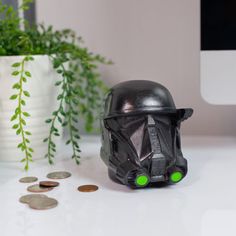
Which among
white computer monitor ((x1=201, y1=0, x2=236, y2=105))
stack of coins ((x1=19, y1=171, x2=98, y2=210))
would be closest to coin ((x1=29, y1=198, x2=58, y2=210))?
stack of coins ((x1=19, y1=171, x2=98, y2=210))

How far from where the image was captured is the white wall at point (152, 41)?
0.75 metres

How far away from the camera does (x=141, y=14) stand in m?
0.76

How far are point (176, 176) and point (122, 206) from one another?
3.0 inches

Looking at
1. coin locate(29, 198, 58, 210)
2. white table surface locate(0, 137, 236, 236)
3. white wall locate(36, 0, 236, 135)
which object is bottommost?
white table surface locate(0, 137, 236, 236)

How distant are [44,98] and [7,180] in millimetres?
130

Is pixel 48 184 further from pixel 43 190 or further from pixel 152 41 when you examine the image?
pixel 152 41

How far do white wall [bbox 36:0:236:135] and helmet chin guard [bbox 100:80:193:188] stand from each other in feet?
0.86

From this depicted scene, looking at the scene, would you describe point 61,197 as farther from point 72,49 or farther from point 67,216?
point 72,49

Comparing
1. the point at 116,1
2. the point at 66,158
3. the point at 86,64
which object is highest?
the point at 116,1

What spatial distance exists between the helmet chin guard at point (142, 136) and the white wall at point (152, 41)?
26 centimetres

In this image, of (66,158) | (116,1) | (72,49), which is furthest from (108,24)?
(66,158)

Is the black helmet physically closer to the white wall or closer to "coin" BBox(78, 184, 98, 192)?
"coin" BBox(78, 184, 98, 192)

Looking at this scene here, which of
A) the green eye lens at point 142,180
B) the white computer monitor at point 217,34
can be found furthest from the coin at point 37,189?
the white computer monitor at point 217,34

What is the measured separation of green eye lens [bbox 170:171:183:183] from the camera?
0.48 metres
